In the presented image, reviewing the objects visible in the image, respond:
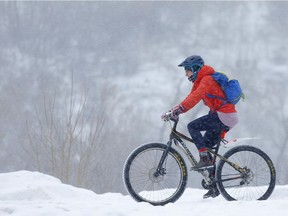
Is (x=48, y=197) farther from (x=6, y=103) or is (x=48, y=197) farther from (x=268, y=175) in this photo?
(x=6, y=103)

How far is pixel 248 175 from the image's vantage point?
5602 millimetres

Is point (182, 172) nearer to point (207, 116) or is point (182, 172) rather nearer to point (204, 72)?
point (207, 116)

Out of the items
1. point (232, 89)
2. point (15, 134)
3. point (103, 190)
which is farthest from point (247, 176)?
point (15, 134)

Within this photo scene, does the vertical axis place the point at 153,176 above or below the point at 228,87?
below

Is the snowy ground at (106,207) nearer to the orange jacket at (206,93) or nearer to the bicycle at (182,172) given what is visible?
the bicycle at (182,172)

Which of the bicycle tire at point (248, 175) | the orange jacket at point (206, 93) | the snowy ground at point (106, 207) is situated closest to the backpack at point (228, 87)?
the orange jacket at point (206, 93)

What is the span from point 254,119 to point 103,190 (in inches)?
1365

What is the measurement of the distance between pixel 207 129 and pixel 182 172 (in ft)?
2.11

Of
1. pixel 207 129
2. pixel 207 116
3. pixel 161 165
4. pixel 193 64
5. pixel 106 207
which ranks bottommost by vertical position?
pixel 106 207

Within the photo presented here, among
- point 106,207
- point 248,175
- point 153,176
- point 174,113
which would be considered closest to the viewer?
point 106,207

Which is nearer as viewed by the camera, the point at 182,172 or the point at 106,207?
the point at 106,207

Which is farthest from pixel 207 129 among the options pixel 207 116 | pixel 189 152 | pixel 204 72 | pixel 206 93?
pixel 204 72

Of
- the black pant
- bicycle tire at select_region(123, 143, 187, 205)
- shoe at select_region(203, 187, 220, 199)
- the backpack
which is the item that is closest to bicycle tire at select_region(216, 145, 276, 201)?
shoe at select_region(203, 187, 220, 199)

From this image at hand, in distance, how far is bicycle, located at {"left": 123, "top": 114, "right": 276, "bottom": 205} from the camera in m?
5.47
